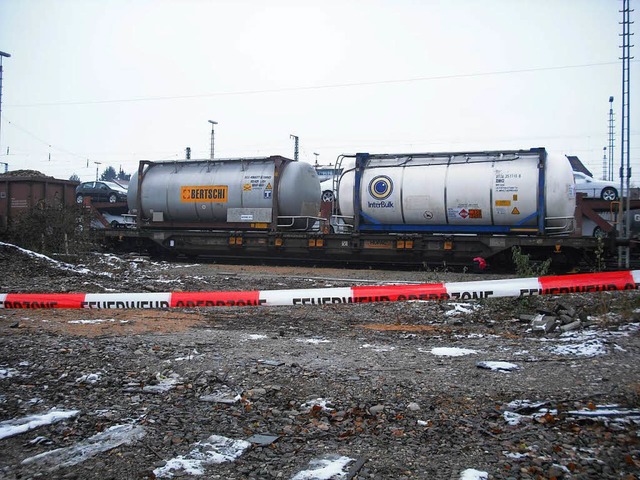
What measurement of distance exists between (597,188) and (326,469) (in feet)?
81.3

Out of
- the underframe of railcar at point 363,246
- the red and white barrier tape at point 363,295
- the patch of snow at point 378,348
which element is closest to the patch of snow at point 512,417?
the patch of snow at point 378,348

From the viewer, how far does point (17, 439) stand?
3412 mm

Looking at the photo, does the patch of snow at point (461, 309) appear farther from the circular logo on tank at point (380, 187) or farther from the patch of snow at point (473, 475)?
the circular logo on tank at point (380, 187)

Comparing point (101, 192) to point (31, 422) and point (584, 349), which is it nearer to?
point (31, 422)

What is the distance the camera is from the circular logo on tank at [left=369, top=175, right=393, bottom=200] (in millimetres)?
15344

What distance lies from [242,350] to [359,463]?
2.68 metres

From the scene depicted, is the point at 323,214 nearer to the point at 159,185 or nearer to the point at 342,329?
the point at 159,185

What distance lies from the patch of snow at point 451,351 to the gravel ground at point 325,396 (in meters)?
0.03

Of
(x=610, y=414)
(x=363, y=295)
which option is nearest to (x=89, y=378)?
(x=363, y=295)

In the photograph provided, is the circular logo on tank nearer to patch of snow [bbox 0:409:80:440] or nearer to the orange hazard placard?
the orange hazard placard

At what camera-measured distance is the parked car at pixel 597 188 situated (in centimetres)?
2348

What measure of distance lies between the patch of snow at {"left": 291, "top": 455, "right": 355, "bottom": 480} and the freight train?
12.0 m

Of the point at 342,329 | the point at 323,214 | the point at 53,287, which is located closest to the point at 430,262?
the point at 323,214

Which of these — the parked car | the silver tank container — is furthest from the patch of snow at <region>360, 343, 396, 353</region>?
the parked car
